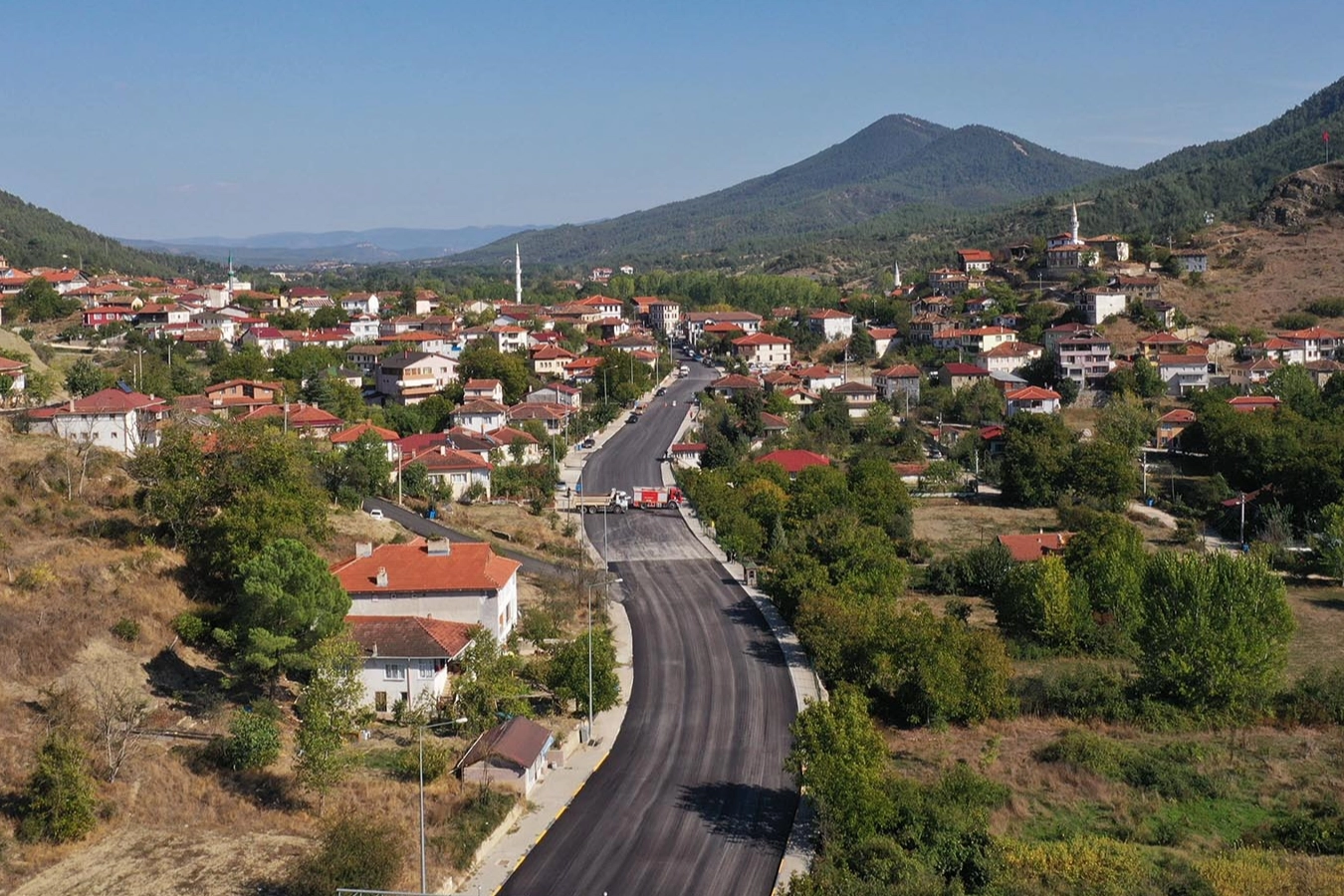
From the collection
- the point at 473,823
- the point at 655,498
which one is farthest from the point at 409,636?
the point at 655,498

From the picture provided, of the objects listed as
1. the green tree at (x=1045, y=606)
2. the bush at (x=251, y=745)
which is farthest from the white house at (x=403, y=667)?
the green tree at (x=1045, y=606)

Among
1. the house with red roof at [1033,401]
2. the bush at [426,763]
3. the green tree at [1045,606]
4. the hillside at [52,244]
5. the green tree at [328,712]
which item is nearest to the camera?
the green tree at [328,712]

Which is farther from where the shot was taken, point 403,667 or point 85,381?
point 85,381

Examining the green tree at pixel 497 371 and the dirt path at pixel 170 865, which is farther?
the green tree at pixel 497 371

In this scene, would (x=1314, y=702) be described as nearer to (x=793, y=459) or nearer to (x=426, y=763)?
(x=426, y=763)

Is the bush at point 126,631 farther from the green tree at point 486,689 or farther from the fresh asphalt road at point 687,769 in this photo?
the fresh asphalt road at point 687,769
